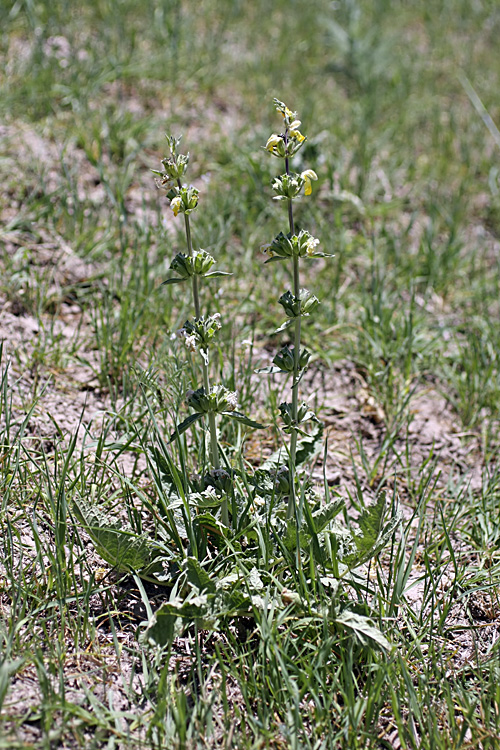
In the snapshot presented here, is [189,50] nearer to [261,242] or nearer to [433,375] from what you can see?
[261,242]

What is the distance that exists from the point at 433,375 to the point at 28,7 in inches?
147

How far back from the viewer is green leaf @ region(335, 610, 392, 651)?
1.93 metres

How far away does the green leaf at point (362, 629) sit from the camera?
76.1 inches

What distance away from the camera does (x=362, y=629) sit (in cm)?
195

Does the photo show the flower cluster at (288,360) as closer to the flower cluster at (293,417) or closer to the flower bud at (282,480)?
the flower cluster at (293,417)

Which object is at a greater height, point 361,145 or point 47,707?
point 361,145

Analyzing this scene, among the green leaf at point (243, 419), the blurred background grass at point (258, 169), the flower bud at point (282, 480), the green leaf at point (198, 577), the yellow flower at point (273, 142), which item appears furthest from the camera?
the blurred background grass at point (258, 169)

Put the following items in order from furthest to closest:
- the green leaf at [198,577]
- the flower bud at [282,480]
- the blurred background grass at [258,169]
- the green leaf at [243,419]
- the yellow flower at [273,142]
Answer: the blurred background grass at [258,169], the flower bud at [282,480], the green leaf at [243,419], the green leaf at [198,577], the yellow flower at [273,142]

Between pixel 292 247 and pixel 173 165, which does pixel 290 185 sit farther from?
pixel 173 165

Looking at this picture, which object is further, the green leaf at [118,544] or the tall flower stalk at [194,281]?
the green leaf at [118,544]

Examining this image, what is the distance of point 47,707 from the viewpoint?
5.55ft

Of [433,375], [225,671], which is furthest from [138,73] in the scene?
[225,671]

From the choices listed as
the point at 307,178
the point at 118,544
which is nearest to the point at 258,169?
the point at 307,178

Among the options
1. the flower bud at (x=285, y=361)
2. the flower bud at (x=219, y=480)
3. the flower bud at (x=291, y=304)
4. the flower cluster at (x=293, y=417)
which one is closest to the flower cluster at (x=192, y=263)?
the flower bud at (x=291, y=304)
